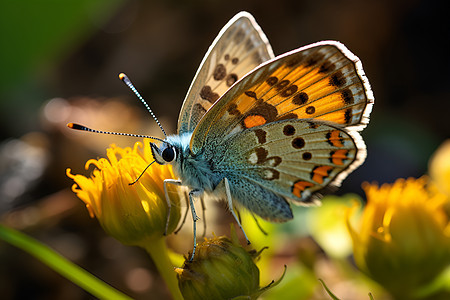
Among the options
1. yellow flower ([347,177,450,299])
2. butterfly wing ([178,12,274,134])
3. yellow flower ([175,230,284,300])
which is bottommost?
yellow flower ([347,177,450,299])

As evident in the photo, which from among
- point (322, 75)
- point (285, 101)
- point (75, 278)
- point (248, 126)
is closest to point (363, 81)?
point (322, 75)

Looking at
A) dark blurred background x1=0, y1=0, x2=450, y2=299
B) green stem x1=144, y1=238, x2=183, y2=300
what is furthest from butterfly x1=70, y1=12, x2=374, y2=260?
dark blurred background x1=0, y1=0, x2=450, y2=299

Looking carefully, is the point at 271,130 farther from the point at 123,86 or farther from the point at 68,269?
the point at 123,86

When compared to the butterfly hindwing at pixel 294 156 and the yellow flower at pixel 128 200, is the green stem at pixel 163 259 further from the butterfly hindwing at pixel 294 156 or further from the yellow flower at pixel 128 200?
the butterfly hindwing at pixel 294 156

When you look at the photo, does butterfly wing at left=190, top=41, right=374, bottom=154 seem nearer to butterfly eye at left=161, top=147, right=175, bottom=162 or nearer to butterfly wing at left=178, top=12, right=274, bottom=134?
butterfly eye at left=161, top=147, right=175, bottom=162

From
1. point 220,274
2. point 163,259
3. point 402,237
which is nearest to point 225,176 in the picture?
point 163,259

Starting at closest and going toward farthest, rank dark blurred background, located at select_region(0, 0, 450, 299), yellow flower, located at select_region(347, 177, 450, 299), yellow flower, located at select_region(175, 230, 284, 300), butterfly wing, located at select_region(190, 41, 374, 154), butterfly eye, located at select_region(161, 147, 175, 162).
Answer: yellow flower, located at select_region(175, 230, 284, 300), butterfly wing, located at select_region(190, 41, 374, 154), butterfly eye, located at select_region(161, 147, 175, 162), yellow flower, located at select_region(347, 177, 450, 299), dark blurred background, located at select_region(0, 0, 450, 299)
